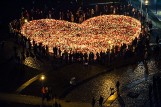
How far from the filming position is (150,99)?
3603 cm

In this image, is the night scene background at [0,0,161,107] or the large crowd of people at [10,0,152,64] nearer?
the night scene background at [0,0,161,107]

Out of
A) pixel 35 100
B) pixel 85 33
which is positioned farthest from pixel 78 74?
pixel 35 100

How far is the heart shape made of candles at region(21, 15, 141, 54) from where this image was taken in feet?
150

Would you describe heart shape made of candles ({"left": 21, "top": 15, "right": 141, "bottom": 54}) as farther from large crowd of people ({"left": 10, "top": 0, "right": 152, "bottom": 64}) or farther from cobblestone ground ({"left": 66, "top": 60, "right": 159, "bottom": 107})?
cobblestone ground ({"left": 66, "top": 60, "right": 159, "bottom": 107})

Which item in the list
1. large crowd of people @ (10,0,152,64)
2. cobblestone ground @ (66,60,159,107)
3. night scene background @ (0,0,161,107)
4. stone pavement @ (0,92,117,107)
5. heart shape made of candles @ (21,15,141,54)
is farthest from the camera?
heart shape made of candles @ (21,15,141,54)

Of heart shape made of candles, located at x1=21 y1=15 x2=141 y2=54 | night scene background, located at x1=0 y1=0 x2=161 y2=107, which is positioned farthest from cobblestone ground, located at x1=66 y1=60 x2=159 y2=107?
heart shape made of candles, located at x1=21 y1=15 x2=141 y2=54

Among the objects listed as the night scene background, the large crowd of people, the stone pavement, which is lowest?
the stone pavement

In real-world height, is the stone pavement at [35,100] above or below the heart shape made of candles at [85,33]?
below

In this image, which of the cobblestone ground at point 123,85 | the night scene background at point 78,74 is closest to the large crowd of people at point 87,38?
the night scene background at point 78,74

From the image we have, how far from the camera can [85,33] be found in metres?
48.2

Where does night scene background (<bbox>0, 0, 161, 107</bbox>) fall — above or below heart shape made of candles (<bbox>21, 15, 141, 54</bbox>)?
below

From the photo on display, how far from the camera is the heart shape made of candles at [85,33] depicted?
150 feet

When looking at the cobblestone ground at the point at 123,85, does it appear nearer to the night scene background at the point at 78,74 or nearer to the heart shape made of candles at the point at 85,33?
the night scene background at the point at 78,74

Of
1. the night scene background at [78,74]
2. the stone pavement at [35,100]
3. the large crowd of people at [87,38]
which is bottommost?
the stone pavement at [35,100]
